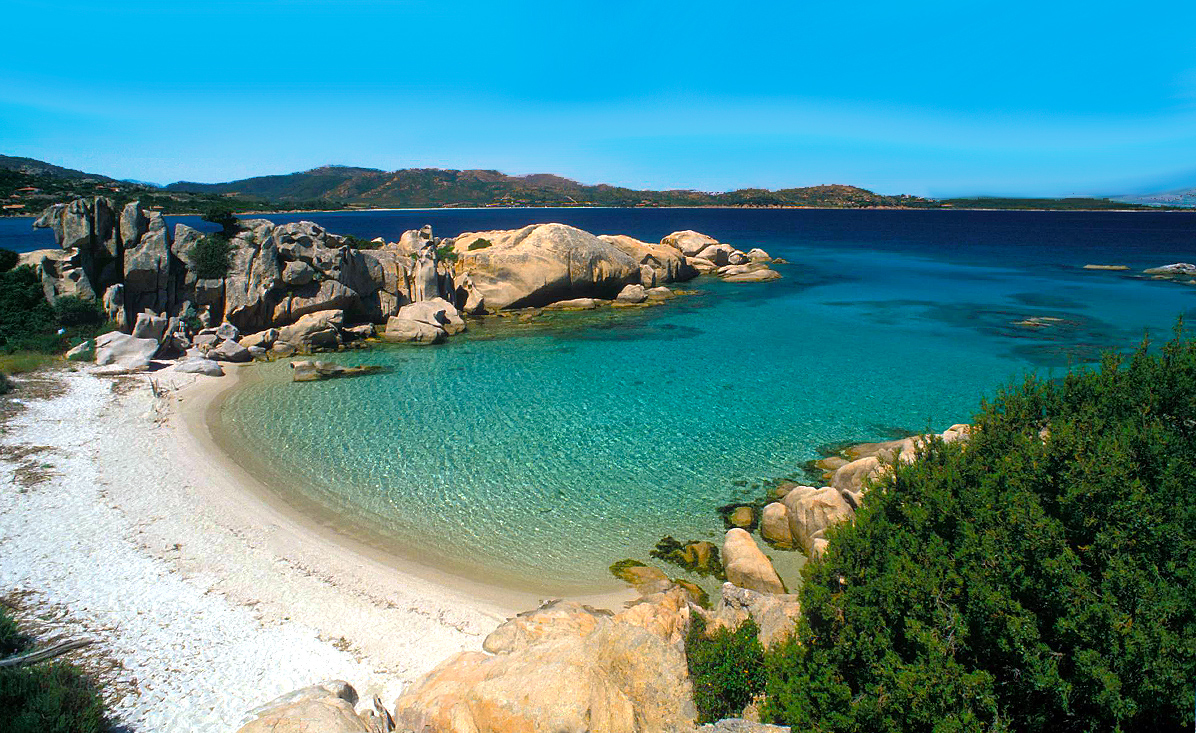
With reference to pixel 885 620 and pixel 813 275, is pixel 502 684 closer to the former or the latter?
pixel 885 620

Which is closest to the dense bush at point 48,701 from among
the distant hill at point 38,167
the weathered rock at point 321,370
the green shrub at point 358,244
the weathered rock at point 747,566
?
the weathered rock at point 747,566

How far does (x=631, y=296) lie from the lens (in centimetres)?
5006

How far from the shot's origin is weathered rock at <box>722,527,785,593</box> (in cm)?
1380

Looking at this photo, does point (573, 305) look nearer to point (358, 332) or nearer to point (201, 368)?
point (358, 332)

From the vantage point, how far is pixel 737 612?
1031 centimetres

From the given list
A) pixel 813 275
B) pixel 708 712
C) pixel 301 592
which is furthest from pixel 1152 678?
pixel 813 275

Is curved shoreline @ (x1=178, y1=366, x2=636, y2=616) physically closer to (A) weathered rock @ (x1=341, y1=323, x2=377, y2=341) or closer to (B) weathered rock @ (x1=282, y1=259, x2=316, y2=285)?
(A) weathered rock @ (x1=341, y1=323, x2=377, y2=341)

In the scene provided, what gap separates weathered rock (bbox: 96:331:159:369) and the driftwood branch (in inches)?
900

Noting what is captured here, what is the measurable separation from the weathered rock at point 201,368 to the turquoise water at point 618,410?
7.80 ft

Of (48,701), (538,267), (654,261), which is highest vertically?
(654,261)

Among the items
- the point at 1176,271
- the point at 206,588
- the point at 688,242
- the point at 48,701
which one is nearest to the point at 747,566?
the point at 206,588

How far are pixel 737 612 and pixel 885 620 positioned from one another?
2.81 meters

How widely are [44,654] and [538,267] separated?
38.6 m

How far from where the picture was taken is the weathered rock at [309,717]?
8609mm
